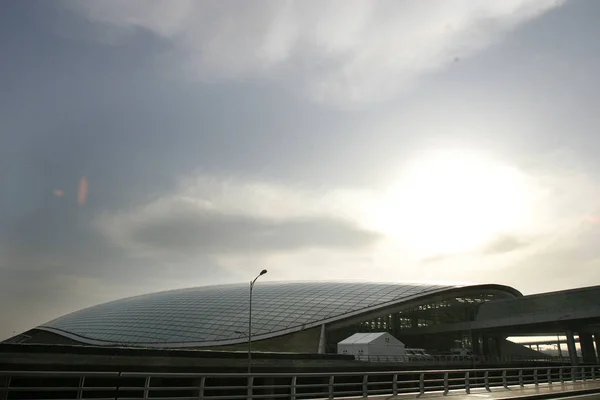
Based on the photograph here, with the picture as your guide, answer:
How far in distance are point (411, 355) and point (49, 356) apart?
3930cm

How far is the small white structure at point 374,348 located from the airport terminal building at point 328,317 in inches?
418

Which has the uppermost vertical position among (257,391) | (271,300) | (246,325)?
(271,300)

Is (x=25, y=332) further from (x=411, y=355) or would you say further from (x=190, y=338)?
(x=411, y=355)

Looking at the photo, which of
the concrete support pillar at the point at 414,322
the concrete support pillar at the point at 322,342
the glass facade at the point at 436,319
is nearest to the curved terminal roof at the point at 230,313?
the concrete support pillar at the point at 322,342

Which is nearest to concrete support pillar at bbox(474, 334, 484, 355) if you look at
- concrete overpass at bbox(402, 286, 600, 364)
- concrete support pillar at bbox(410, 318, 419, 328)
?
concrete overpass at bbox(402, 286, 600, 364)

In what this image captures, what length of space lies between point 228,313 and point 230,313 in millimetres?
358

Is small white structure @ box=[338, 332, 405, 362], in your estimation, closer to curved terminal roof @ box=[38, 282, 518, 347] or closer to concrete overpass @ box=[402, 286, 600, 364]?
curved terminal roof @ box=[38, 282, 518, 347]

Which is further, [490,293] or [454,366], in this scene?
[490,293]

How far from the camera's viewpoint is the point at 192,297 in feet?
282

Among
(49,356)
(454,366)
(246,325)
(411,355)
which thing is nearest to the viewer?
(49,356)

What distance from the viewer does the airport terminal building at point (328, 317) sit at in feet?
202

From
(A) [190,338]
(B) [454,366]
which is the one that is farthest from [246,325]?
(B) [454,366]

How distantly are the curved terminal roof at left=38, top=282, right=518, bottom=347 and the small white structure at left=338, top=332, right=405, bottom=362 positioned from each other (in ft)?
42.7

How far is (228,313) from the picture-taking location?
70688mm
